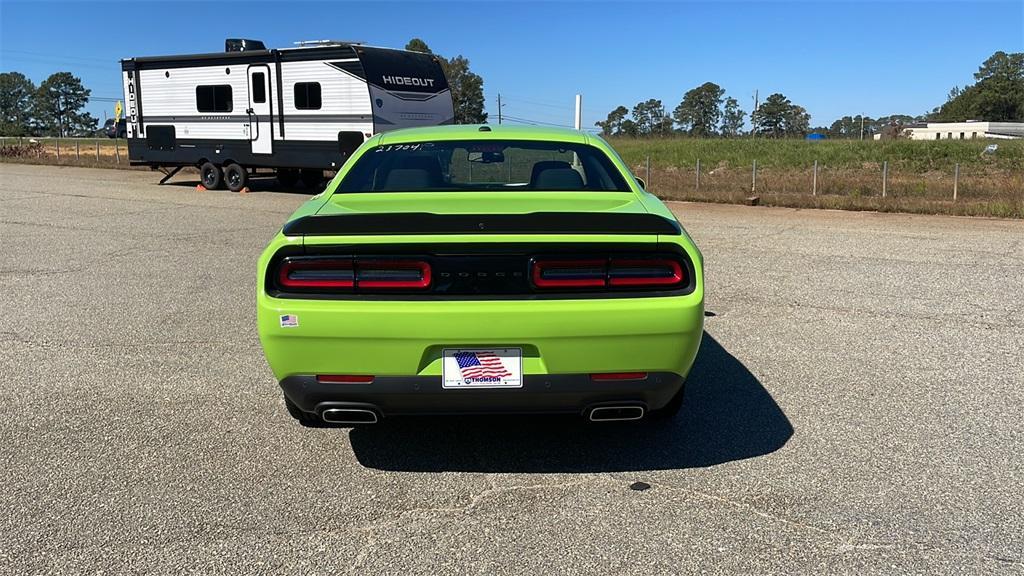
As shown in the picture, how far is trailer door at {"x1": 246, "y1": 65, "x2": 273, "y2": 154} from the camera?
58.7 feet

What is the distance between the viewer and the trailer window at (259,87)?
1789 centimetres

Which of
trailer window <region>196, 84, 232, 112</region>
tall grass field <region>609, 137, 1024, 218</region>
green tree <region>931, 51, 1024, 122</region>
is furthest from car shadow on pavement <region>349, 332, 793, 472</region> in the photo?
green tree <region>931, 51, 1024, 122</region>

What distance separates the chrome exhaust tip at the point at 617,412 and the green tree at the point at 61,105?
154 m

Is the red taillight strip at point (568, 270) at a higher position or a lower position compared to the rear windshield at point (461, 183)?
lower

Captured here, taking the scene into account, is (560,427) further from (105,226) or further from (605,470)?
(105,226)

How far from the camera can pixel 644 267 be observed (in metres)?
3.26

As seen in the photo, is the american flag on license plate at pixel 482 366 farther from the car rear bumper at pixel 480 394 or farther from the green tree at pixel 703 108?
the green tree at pixel 703 108

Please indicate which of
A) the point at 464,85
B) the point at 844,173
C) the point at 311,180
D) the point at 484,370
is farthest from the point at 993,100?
the point at 484,370

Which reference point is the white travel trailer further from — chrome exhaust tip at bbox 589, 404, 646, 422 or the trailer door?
chrome exhaust tip at bbox 589, 404, 646, 422

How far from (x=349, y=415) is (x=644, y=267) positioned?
1373 millimetres

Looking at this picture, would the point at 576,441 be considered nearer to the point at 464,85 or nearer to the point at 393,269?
the point at 393,269

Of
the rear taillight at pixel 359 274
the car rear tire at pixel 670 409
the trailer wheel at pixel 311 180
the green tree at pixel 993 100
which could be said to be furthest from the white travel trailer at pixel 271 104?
the green tree at pixel 993 100

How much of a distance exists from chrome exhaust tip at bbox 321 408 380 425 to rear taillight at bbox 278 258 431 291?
0.51 meters

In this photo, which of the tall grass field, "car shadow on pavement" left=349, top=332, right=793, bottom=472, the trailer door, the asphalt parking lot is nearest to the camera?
the asphalt parking lot
